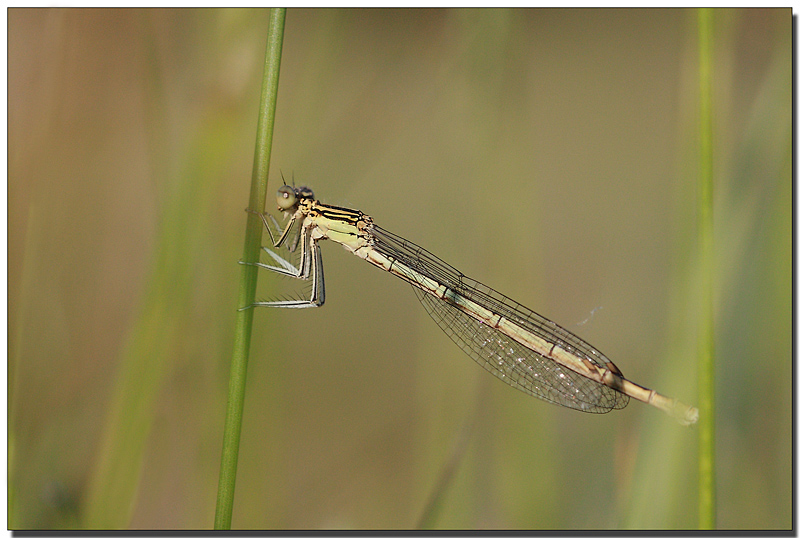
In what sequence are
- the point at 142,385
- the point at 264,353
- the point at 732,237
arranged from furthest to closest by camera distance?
1. the point at 264,353
2. the point at 732,237
3. the point at 142,385

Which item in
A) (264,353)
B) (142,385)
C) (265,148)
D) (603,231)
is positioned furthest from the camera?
(603,231)

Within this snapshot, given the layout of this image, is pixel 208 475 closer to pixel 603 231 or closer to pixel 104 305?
pixel 104 305

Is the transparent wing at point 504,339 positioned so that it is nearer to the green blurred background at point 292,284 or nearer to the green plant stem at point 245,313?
the green blurred background at point 292,284

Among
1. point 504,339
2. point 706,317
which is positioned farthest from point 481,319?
point 706,317

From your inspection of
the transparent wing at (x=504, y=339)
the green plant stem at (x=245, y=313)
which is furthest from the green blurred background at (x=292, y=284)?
the green plant stem at (x=245, y=313)

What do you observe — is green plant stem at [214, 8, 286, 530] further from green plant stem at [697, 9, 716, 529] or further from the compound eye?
green plant stem at [697, 9, 716, 529]

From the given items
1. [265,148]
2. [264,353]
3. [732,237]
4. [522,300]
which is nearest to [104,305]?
[264,353]

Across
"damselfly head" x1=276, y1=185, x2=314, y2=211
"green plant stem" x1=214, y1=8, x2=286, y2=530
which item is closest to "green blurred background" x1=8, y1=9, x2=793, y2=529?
"damselfly head" x1=276, y1=185, x2=314, y2=211

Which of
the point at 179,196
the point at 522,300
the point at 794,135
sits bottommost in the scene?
the point at 522,300
